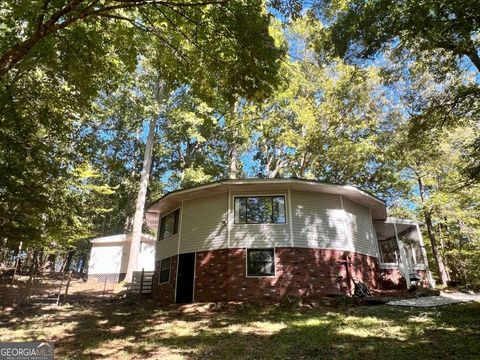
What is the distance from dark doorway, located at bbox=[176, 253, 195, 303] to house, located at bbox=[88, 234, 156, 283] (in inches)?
535

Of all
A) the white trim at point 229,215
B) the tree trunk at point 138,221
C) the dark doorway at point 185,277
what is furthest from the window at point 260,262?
the tree trunk at point 138,221

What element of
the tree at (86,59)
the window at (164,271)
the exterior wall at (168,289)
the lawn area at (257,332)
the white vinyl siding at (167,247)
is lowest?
the lawn area at (257,332)

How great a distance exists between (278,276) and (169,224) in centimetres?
653

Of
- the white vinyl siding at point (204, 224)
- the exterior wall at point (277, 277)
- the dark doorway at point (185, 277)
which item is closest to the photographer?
the exterior wall at point (277, 277)

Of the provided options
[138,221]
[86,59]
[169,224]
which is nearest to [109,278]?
[138,221]

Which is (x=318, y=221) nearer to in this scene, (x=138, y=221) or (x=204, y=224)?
(x=204, y=224)

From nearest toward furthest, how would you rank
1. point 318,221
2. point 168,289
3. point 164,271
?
point 318,221 → point 168,289 → point 164,271

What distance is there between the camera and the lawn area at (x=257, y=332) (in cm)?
706

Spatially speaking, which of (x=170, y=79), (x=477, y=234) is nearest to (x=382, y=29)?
(x=170, y=79)

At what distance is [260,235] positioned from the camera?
14.4 m

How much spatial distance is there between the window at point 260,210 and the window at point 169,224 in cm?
354

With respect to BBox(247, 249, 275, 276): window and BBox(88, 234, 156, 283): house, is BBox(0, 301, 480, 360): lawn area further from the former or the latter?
BBox(88, 234, 156, 283): house

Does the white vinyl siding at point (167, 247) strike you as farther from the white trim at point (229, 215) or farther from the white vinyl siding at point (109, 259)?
the white vinyl siding at point (109, 259)

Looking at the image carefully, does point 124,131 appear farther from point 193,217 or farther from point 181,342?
point 181,342
